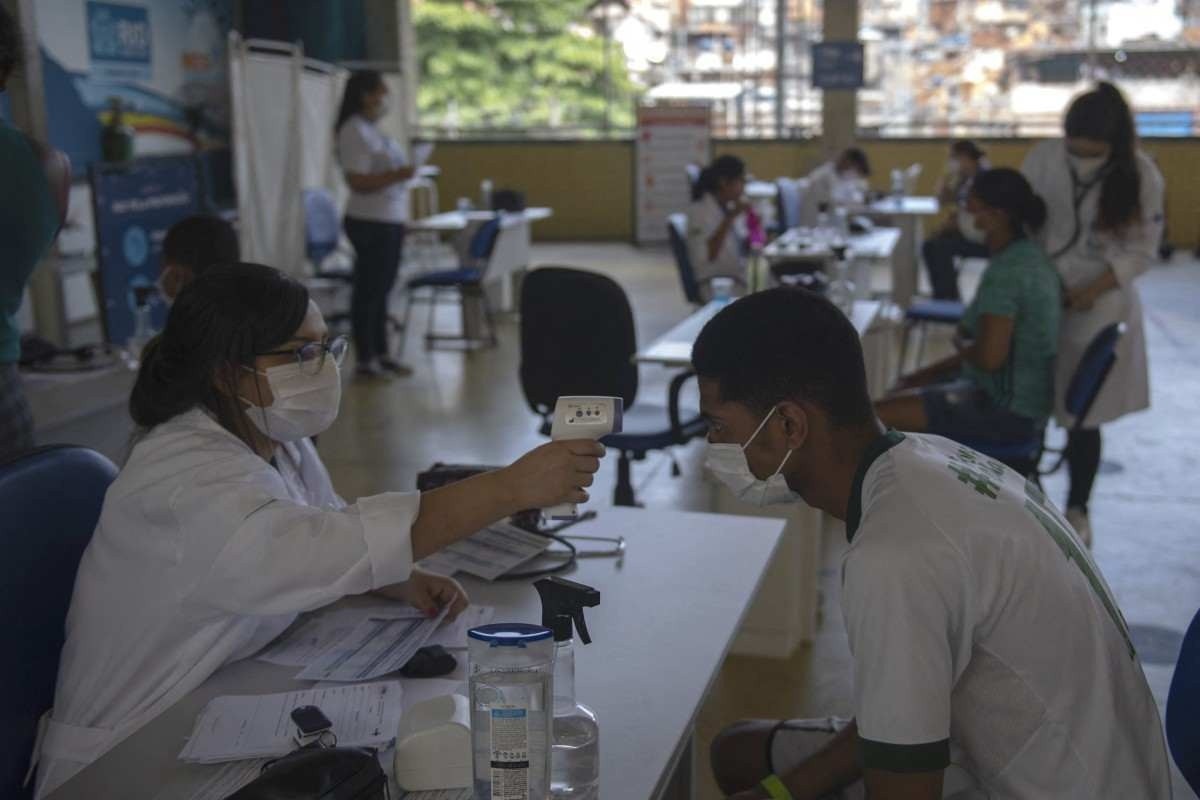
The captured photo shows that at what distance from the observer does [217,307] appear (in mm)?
1744

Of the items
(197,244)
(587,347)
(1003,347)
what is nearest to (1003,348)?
(1003,347)

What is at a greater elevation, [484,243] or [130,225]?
[130,225]

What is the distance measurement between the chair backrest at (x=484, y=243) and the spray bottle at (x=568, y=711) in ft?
19.3

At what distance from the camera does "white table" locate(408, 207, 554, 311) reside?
7.75 m

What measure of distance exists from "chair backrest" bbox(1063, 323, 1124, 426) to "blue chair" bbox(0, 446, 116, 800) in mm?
2822

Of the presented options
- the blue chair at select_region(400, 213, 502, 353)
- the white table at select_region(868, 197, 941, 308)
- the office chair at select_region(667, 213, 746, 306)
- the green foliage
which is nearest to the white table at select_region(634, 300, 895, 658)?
the office chair at select_region(667, 213, 746, 306)

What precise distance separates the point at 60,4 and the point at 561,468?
761cm

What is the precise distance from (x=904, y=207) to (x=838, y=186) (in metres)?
0.45

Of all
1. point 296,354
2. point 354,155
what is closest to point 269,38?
point 354,155

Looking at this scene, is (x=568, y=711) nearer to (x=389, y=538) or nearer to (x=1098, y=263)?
(x=389, y=538)

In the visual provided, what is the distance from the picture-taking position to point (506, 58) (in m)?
15.3

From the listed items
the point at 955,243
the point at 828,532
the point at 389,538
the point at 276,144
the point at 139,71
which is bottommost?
the point at 828,532

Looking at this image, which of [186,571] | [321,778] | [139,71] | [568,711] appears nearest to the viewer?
[321,778]

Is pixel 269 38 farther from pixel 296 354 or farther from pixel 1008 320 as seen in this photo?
pixel 296 354
